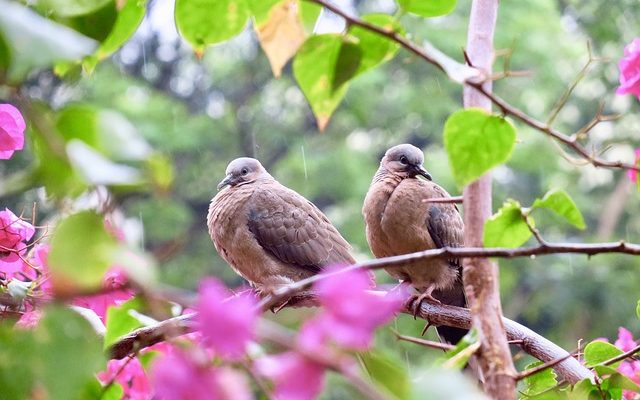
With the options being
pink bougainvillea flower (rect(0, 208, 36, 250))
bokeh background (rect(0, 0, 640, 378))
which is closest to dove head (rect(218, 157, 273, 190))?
pink bougainvillea flower (rect(0, 208, 36, 250))

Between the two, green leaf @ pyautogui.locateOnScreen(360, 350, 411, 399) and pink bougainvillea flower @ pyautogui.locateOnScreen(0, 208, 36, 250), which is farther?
pink bougainvillea flower @ pyautogui.locateOnScreen(0, 208, 36, 250)

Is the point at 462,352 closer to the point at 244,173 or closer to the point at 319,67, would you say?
the point at 319,67

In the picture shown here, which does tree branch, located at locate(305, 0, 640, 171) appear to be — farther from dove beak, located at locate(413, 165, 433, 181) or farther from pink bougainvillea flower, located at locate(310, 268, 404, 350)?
dove beak, located at locate(413, 165, 433, 181)

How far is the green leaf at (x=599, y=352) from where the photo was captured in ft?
2.55

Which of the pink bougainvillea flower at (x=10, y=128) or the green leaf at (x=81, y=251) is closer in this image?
the green leaf at (x=81, y=251)

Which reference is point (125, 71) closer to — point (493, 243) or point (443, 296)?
point (443, 296)

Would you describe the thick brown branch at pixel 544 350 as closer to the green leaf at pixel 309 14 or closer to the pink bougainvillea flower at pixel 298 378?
the green leaf at pixel 309 14

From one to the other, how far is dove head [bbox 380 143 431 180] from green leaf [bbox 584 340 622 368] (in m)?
1.29

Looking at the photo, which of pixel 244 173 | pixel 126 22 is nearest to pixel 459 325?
pixel 126 22

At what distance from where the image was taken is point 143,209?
769 cm

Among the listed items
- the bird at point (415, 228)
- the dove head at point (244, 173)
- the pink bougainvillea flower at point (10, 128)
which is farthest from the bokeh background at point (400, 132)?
the pink bougainvillea flower at point (10, 128)

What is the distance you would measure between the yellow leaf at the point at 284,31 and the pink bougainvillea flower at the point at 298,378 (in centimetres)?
30

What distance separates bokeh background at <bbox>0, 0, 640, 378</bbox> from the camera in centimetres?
695

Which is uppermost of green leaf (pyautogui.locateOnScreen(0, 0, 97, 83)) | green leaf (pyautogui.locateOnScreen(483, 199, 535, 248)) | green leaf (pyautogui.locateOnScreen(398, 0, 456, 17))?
green leaf (pyautogui.locateOnScreen(398, 0, 456, 17))
